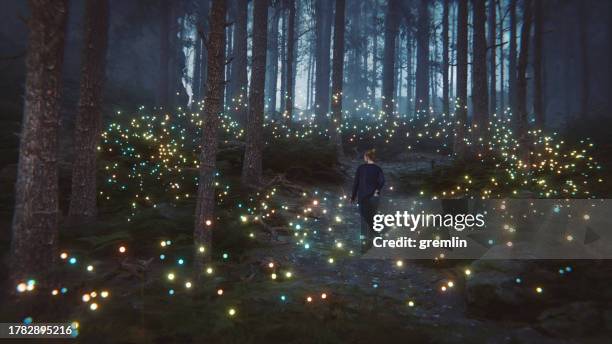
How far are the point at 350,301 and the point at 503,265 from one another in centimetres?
239

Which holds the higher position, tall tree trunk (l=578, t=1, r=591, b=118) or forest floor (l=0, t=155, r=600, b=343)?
tall tree trunk (l=578, t=1, r=591, b=118)

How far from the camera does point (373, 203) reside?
29.7 ft

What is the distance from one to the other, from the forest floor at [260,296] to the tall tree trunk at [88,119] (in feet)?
2.21

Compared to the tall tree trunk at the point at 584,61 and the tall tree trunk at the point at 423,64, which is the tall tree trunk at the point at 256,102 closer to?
the tall tree trunk at the point at 423,64

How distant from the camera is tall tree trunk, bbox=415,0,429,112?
28.3m

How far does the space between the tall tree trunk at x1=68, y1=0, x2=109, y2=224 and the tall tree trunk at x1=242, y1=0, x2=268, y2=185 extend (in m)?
4.89

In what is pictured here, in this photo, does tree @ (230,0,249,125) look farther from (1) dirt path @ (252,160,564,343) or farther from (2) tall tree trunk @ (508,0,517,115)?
(2) tall tree trunk @ (508,0,517,115)

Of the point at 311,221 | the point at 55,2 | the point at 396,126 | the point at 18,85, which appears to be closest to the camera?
the point at 55,2

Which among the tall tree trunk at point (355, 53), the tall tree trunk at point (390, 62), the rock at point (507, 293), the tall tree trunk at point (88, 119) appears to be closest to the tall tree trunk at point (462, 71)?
the tall tree trunk at point (390, 62)

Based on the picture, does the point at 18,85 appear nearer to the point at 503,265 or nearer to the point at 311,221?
the point at 311,221

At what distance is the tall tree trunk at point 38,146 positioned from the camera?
17.4ft

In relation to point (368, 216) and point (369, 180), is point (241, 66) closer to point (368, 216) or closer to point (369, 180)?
point (369, 180)

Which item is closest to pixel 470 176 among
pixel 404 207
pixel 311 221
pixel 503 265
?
pixel 404 207

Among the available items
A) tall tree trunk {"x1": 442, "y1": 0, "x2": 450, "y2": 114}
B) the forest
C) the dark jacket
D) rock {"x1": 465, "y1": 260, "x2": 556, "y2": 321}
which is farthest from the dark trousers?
tall tree trunk {"x1": 442, "y1": 0, "x2": 450, "y2": 114}
